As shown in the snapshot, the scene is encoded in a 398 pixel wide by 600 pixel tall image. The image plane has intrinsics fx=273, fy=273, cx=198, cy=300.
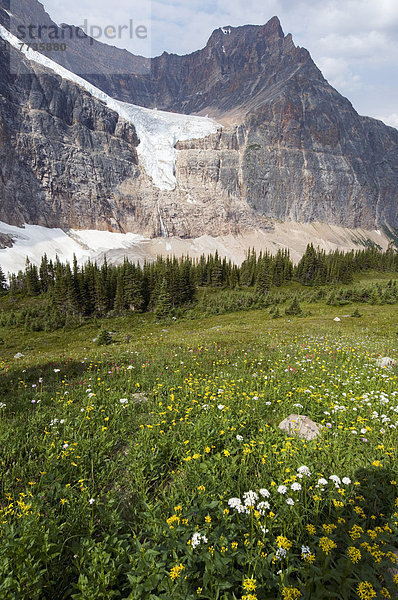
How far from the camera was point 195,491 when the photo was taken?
4.12 metres

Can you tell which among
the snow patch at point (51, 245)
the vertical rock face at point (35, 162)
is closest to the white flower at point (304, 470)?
the snow patch at point (51, 245)

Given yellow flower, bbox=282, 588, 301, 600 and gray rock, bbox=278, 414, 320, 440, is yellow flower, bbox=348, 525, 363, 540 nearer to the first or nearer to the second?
yellow flower, bbox=282, 588, 301, 600

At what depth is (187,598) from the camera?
262 cm

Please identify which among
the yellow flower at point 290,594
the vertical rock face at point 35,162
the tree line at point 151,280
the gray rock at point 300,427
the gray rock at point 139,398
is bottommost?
the tree line at point 151,280

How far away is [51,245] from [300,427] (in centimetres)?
18909

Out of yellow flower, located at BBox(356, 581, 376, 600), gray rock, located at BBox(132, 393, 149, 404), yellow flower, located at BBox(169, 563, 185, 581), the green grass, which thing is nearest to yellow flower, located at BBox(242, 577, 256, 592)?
the green grass

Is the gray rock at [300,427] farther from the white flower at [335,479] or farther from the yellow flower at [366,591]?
the yellow flower at [366,591]

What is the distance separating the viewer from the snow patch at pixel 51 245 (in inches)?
5531

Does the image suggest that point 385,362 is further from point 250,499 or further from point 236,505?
point 236,505

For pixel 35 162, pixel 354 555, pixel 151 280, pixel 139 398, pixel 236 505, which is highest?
pixel 35 162

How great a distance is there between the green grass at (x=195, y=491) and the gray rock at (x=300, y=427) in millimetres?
272

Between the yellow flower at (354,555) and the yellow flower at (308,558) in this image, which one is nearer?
the yellow flower at (354,555)

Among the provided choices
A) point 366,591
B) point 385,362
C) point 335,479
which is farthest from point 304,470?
point 385,362

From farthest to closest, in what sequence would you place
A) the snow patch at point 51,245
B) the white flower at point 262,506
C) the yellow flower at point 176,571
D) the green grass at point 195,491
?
the snow patch at point 51,245
the white flower at point 262,506
the green grass at point 195,491
the yellow flower at point 176,571
